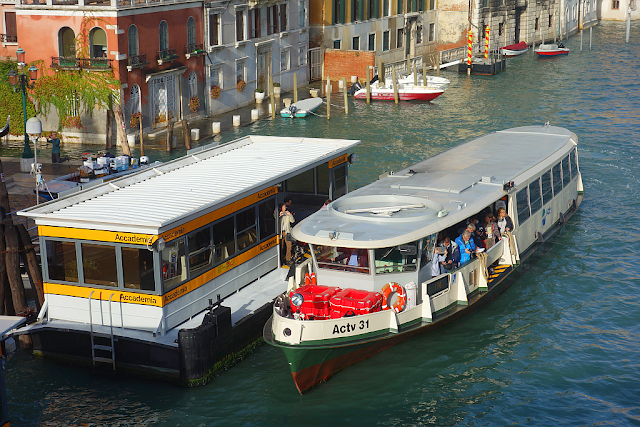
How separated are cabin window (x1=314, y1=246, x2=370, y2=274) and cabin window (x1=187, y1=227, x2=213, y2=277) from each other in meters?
2.71

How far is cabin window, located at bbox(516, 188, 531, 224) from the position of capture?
24.1 meters

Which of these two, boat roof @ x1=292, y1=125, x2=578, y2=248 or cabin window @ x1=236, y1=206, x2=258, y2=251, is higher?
boat roof @ x1=292, y1=125, x2=578, y2=248

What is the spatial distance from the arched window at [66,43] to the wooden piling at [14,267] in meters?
24.4

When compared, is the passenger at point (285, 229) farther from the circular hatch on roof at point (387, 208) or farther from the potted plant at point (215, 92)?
the potted plant at point (215, 92)

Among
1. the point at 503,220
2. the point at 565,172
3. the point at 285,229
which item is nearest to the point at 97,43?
the point at 285,229

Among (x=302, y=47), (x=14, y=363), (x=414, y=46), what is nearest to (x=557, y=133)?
(x=14, y=363)

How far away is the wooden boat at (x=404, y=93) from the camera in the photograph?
184 ft

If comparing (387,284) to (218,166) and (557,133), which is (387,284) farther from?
(557,133)

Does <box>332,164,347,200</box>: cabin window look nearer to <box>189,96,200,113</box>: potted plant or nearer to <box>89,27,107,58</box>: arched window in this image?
<box>89,27,107,58</box>: arched window

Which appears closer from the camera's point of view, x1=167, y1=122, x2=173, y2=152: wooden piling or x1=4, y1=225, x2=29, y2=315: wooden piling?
x1=4, y1=225, x2=29, y2=315: wooden piling

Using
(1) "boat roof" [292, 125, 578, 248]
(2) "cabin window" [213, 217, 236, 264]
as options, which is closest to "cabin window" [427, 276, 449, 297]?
(1) "boat roof" [292, 125, 578, 248]

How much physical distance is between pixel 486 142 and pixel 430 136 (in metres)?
17.1

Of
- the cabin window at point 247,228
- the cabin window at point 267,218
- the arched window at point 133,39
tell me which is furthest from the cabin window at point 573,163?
the arched window at point 133,39

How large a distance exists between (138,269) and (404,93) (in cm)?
4061
